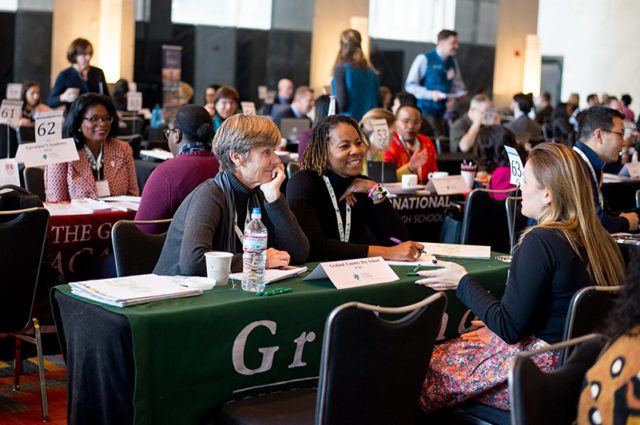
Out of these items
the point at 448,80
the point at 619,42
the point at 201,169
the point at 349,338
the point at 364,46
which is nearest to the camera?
the point at 349,338

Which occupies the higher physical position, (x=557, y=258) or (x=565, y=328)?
(x=557, y=258)

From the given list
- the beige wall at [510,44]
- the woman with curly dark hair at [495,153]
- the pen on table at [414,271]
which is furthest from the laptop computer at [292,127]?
the beige wall at [510,44]

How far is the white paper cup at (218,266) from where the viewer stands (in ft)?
9.40

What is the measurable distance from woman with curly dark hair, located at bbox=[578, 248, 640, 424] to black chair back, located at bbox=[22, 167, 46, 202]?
3974mm

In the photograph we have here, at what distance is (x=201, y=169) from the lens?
14.3 feet

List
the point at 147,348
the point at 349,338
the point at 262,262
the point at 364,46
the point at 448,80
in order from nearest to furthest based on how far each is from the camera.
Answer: the point at 349,338
the point at 147,348
the point at 262,262
the point at 448,80
the point at 364,46

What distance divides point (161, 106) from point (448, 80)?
5874 mm

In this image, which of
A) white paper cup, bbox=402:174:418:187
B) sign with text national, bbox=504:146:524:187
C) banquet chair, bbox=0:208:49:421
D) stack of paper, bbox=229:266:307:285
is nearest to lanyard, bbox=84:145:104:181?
banquet chair, bbox=0:208:49:421

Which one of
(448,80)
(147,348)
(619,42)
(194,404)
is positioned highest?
(619,42)

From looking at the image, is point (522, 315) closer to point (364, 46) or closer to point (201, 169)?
point (201, 169)

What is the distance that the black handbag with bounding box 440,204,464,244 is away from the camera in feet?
18.3

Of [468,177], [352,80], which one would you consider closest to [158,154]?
[352,80]

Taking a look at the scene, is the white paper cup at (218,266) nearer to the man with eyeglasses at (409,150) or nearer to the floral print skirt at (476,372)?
the floral print skirt at (476,372)

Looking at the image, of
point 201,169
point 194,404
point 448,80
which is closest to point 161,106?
point 448,80
